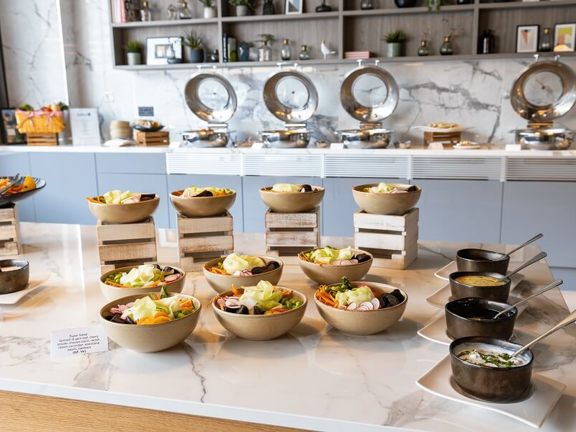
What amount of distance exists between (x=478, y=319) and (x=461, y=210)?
8.61ft

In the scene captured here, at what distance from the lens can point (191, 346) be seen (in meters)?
1.19

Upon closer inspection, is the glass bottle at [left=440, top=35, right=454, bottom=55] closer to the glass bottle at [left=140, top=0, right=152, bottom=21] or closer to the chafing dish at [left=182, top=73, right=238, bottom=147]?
the chafing dish at [left=182, top=73, right=238, bottom=147]

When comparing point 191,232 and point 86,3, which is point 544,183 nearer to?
point 191,232

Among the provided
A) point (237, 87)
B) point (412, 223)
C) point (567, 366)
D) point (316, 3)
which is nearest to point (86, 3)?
point (237, 87)

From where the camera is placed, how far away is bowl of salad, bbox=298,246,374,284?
1.45 metres

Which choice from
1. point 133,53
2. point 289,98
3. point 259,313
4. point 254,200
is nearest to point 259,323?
point 259,313

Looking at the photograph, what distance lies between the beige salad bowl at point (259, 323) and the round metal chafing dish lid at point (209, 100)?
348 centimetres

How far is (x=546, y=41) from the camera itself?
12.6ft

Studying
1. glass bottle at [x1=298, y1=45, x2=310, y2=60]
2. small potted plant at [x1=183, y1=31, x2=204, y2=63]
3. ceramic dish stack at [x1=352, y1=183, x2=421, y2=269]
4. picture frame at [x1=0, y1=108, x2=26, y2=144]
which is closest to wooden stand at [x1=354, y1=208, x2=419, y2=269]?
ceramic dish stack at [x1=352, y1=183, x2=421, y2=269]

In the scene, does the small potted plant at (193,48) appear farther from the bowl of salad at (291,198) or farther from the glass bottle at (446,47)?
the bowl of salad at (291,198)

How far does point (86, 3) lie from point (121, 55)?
0.57m

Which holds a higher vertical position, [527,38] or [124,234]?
[527,38]

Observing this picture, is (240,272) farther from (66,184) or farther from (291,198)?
(66,184)

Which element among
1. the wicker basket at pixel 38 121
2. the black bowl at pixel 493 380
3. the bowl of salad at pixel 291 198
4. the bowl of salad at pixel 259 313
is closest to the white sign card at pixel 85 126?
the wicker basket at pixel 38 121
